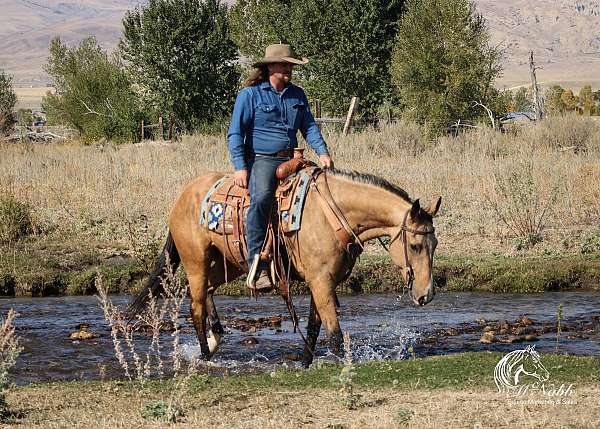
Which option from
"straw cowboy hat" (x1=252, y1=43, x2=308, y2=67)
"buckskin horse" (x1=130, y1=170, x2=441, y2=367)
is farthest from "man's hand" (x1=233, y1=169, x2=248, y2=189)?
"straw cowboy hat" (x1=252, y1=43, x2=308, y2=67)

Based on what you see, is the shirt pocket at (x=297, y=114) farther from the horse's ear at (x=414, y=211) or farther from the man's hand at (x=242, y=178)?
the horse's ear at (x=414, y=211)

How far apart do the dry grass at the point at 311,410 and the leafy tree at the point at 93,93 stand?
127ft

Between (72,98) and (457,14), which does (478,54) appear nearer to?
(457,14)

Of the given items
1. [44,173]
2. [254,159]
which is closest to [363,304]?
[254,159]

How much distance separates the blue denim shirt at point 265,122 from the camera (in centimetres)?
930

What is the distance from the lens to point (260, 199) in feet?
30.1

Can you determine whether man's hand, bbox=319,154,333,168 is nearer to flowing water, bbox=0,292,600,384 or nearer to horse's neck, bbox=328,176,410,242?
horse's neck, bbox=328,176,410,242

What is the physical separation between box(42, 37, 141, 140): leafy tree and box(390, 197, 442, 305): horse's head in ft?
125

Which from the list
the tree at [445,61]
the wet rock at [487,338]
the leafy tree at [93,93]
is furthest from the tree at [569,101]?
the wet rock at [487,338]

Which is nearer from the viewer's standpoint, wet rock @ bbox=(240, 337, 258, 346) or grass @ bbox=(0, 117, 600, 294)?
wet rock @ bbox=(240, 337, 258, 346)

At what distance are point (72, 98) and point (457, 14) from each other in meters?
25.2

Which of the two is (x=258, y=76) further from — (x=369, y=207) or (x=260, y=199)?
(x=369, y=207)

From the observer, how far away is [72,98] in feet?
170

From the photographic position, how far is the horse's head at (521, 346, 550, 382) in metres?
7.86
